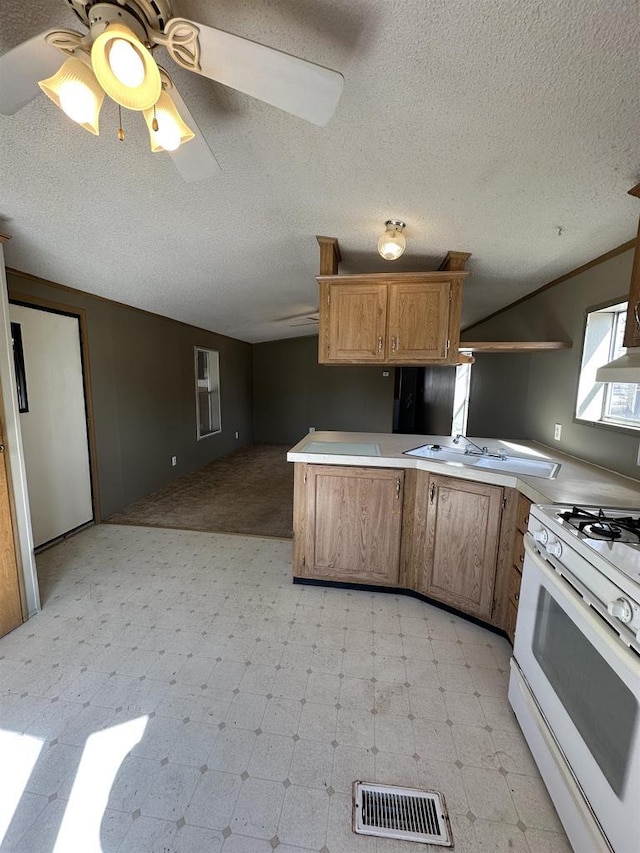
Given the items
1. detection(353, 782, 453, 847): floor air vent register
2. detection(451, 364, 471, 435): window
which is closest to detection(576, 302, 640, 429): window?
detection(353, 782, 453, 847): floor air vent register

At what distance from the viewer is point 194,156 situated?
124 cm

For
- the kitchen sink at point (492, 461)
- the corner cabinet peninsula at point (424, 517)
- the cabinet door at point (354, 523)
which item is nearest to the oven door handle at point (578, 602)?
the corner cabinet peninsula at point (424, 517)

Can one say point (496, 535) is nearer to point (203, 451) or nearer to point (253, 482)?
point (253, 482)

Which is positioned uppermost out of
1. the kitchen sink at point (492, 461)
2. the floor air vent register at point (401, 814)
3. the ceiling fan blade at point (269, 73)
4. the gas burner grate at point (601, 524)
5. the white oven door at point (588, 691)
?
the ceiling fan blade at point (269, 73)

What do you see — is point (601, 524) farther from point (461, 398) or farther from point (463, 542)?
point (461, 398)

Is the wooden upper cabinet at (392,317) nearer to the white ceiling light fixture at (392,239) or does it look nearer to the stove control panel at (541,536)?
the white ceiling light fixture at (392,239)

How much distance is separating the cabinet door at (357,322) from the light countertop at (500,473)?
0.64m

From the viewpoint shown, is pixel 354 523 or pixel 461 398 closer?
pixel 354 523

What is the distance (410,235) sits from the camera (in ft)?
7.12

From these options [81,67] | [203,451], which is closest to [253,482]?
[203,451]

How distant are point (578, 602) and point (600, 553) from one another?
0.17m

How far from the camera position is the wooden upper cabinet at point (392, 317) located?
237 cm

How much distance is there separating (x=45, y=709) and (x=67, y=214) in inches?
94.4

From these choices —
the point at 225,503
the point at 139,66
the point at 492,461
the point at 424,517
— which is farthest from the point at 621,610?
the point at 225,503
